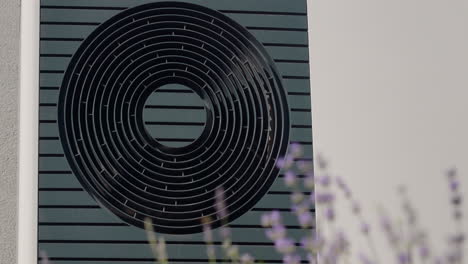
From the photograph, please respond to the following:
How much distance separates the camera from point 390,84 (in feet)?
14.8

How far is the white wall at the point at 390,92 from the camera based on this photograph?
4402 mm

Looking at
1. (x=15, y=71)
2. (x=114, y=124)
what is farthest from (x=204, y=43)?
(x=15, y=71)

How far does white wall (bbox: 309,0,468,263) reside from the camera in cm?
440

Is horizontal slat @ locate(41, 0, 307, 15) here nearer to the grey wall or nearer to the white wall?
the white wall

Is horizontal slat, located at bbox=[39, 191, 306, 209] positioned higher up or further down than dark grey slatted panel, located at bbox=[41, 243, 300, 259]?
higher up

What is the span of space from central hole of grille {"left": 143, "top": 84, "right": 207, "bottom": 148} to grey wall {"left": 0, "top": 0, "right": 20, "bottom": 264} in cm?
62

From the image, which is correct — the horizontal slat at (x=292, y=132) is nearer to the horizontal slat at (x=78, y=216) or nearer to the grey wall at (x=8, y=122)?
the grey wall at (x=8, y=122)

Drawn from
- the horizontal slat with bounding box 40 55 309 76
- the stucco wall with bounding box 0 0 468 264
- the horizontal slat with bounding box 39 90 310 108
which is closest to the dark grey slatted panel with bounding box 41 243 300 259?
the stucco wall with bounding box 0 0 468 264

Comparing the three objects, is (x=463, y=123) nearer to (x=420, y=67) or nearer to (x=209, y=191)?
(x=420, y=67)

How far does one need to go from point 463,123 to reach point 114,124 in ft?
5.33

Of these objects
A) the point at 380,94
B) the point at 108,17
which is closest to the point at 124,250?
the point at 108,17

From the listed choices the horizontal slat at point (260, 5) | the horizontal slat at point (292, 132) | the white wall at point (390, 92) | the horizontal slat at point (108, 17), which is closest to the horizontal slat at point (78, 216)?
the horizontal slat at point (292, 132)

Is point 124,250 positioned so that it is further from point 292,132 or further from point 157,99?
point 292,132

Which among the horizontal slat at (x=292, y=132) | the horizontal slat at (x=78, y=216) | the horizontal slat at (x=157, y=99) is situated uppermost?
the horizontal slat at (x=157, y=99)
